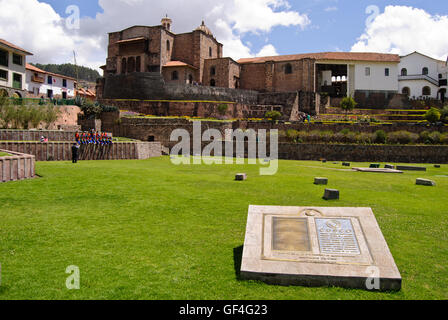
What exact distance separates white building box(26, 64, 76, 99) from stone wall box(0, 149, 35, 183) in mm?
36149

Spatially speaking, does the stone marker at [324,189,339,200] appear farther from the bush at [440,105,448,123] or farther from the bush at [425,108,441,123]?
the bush at [440,105,448,123]

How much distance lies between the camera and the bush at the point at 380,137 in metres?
28.3

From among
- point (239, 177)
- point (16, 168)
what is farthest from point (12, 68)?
point (239, 177)

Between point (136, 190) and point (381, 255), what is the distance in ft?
23.8

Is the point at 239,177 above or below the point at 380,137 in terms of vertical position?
below

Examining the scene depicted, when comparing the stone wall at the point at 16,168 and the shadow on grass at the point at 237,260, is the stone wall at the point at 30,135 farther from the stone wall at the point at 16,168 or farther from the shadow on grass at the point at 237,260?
the shadow on grass at the point at 237,260

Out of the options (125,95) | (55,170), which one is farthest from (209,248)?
(125,95)

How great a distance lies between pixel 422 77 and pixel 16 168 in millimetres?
55302

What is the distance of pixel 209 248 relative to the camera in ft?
19.8

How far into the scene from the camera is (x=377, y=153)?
2586cm

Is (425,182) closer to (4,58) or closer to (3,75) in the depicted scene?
(3,75)

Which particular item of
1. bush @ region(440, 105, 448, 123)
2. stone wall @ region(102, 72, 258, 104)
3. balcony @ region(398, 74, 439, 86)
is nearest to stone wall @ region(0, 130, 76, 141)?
stone wall @ region(102, 72, 258, 104)

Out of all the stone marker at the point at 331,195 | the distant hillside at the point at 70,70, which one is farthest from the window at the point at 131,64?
the distant hillside at the point at 70,70

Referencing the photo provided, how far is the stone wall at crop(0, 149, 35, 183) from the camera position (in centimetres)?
1095
